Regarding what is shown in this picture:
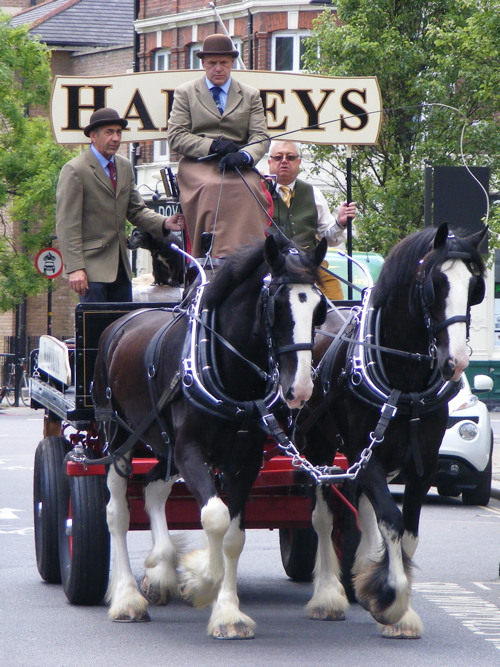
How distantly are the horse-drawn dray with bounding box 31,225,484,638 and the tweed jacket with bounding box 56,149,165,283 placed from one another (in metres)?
0.75

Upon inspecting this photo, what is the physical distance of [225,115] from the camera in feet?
25.1

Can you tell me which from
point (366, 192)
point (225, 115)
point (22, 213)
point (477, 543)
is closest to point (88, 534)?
point (225, 115)

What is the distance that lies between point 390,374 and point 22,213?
2337 centimetres

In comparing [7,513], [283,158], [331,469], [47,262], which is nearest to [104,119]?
[283,158]

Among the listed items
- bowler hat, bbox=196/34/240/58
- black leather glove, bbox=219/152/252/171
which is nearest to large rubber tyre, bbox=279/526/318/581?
black leather glove, bbox=219/152/252/171

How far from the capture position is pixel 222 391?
6031mm

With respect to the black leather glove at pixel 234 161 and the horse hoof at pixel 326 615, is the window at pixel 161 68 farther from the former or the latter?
the horse hoof at pixel 326 615

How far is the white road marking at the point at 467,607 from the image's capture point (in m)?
6.55

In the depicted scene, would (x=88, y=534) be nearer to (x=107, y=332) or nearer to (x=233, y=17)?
(x=107, y=332)

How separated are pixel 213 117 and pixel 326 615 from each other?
10.5 feet

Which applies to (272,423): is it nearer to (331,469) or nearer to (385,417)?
(331,469)

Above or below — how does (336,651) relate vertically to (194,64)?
below

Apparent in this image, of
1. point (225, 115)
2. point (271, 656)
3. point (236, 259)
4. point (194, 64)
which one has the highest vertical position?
point (194, 64)

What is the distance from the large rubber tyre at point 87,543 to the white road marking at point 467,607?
2099 mm
